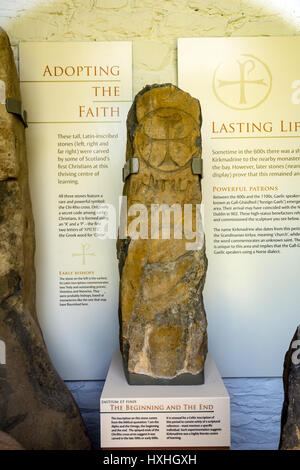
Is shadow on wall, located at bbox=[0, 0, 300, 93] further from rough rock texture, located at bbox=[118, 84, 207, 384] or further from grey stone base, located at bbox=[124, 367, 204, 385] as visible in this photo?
grey stone base, located at bbox=[124, 367, 204, 385]

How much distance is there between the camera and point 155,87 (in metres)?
2.15

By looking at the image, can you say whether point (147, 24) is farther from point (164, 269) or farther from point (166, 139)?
point (164, 269)

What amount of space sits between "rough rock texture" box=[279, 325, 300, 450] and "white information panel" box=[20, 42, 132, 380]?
1301 millimetres

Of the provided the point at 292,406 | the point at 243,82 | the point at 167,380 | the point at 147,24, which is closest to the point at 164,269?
the point at 167,380

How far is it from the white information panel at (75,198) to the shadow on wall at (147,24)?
16cm

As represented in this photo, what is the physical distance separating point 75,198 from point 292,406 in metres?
1.75

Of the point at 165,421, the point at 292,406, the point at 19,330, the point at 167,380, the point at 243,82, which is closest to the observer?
the point at 292,406

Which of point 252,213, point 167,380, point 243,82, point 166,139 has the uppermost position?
Result: point 243,82

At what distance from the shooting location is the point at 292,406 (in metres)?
1.59

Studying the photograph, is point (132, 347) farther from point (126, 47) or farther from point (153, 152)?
point (126, 47)

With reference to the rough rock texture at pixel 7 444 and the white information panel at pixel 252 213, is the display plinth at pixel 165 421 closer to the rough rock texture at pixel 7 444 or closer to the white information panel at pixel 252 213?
the rough rock texture at pixel 7 444

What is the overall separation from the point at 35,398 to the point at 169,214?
3.80 feet

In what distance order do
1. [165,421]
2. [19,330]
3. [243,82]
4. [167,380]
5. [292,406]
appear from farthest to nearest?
[243,82] → [19,330] → [167,380] → [165,421] → [292,406]
